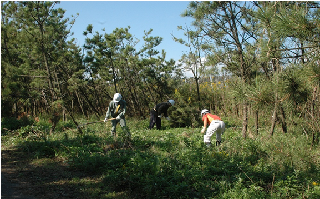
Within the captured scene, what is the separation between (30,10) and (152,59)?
Result: 662cm

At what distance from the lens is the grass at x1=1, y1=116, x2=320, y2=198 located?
549cm

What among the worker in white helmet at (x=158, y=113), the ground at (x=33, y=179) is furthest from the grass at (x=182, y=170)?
the worker in white helmet at (x=158, y=113)

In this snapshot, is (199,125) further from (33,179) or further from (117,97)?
(33,179)

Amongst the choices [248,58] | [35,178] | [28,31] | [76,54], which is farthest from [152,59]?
[35,178]

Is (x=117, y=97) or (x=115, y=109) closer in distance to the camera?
(x=117, y=97)

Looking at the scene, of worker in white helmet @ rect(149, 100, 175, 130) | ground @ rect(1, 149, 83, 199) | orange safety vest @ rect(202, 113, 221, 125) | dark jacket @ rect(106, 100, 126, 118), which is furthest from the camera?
worker in white helmet @ rect(149, 100, 175, 130)

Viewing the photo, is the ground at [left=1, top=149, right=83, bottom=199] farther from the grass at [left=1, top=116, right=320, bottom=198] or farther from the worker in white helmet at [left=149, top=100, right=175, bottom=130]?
the worker in white helmet at [left=149, top=100, right=175, bottom=130]

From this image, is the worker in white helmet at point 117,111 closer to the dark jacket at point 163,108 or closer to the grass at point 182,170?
the grass at point 182,170

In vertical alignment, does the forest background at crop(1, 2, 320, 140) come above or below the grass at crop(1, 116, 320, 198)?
above

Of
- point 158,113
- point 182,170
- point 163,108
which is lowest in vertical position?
point 182,170

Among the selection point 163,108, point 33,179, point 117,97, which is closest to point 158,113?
point 163,108

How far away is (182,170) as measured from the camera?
6230 mm

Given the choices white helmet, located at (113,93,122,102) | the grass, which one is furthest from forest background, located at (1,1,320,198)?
white helmet, located at (113,93,122,102)

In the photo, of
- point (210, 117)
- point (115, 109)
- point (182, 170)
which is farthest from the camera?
point (115, 109)
